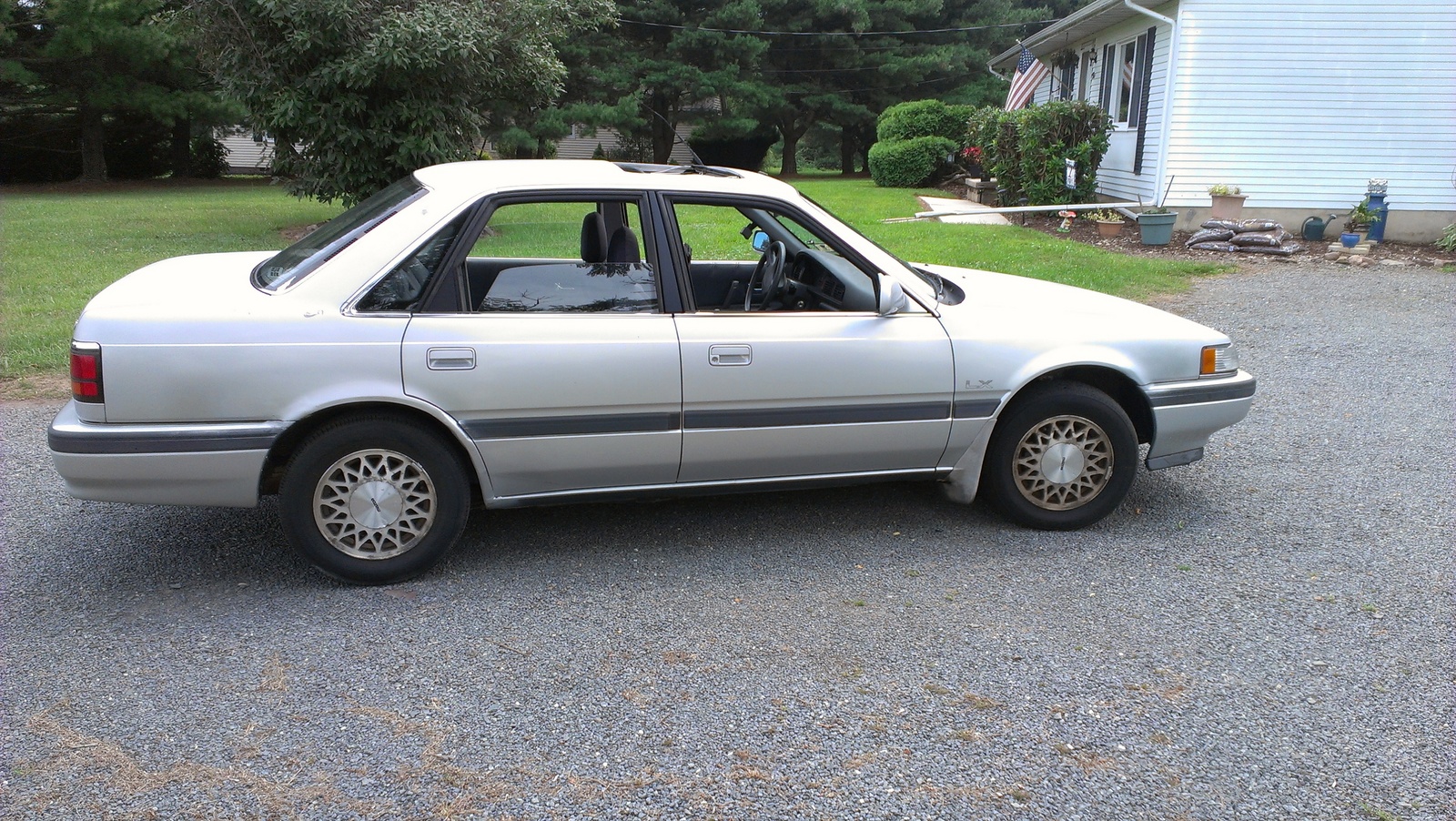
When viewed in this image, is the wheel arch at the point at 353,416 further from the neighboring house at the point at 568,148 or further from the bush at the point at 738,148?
the bush at the point at 738,148

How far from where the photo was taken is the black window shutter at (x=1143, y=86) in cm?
1627

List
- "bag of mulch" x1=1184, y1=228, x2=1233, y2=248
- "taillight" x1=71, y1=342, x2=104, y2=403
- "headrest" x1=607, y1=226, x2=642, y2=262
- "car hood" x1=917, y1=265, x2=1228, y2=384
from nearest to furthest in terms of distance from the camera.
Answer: "taillight" x1=71, y1=342, x2=104, y2=403 < "headrest" x1=607, y1=226, x2=642, y2=262 < "car hood" x1=917, y1=265, x2=1228, y2=384 < "bag of mulch" x1=1184, y1=228, x2=1233, y2=248

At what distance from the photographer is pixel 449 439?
3.96 metres

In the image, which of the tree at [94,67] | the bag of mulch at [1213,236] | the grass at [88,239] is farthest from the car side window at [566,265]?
the tree at [94,67]

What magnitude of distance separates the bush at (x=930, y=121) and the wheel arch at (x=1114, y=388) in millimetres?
24214

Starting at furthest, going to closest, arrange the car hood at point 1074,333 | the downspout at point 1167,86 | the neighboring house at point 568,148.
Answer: the neighboring house at point 568,148
the downspout at point 1167,86
the car hood at point 1074,333

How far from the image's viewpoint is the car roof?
13.4ft

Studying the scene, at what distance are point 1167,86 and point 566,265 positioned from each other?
13629 millimetres

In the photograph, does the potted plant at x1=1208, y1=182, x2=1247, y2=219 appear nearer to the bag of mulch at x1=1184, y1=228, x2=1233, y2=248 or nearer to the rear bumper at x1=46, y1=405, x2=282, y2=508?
the bag of mulch at x1=1184, y1=228, x2=1233, y2=248

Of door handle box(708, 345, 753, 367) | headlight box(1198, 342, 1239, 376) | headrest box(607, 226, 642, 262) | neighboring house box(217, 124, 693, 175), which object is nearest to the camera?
door handle box(708, 345, 753, 367)

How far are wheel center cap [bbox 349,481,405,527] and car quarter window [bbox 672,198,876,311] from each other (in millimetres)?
1397

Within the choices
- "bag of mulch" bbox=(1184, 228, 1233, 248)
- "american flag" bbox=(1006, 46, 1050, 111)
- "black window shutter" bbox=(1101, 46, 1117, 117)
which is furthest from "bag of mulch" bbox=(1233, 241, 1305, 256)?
"american flag" bbox=(1006, 46, 1050, 111)

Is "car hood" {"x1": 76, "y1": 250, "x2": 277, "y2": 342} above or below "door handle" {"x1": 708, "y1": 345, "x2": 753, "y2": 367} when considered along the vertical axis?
above

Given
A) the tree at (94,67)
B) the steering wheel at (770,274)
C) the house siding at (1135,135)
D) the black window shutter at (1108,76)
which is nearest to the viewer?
the steering wheel at (770,274)
